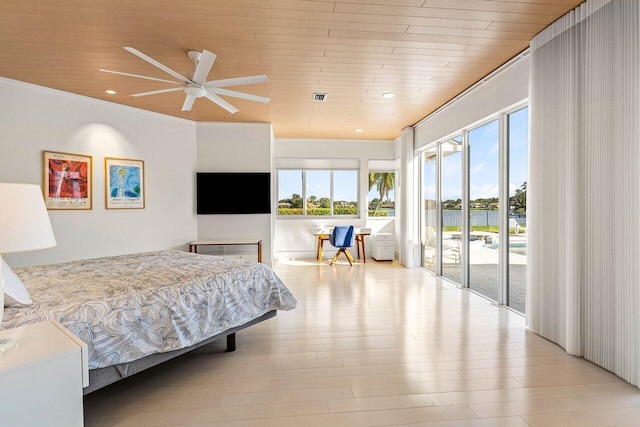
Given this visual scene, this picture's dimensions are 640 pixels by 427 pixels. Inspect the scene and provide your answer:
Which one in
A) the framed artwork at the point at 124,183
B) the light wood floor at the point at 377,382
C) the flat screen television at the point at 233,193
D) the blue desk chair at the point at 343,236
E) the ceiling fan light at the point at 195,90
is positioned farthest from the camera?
the blue desk chair at the point at 343,236

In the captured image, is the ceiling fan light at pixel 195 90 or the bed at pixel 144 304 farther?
the ceiling fan light at pixel 195 90

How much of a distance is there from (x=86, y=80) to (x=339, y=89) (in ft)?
9.76

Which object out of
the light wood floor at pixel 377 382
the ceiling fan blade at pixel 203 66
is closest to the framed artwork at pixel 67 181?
the ceiling fan blade at pixel 203 66

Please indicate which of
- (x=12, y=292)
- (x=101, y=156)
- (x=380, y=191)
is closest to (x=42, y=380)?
(x=12, y=292)

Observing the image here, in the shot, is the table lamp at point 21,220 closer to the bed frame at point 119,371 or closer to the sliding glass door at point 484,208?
the bed frame at point 119,371

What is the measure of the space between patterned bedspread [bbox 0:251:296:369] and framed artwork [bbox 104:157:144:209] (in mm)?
2031

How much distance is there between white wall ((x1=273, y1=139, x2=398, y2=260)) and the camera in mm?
7457

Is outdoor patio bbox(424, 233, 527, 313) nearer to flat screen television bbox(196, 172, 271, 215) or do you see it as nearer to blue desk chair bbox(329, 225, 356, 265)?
blue desk chair bbox(329, 225, 356, 265)

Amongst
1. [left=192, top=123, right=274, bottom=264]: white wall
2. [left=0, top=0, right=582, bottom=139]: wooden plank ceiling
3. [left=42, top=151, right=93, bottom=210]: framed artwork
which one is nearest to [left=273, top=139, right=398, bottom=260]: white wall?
[left=192, top=123, right=274, bottom=264]: white wall

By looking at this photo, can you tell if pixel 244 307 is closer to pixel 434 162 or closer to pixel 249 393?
pixel 249 393

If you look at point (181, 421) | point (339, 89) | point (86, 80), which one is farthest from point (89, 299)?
point (339, 89)

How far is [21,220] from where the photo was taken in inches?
54.4

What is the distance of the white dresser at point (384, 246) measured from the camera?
7195 mm

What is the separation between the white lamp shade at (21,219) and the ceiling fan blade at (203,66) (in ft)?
5.21
